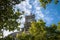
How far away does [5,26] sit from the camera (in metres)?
23.6

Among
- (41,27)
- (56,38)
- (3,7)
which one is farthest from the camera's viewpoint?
(56,38)

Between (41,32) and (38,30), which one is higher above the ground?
(38,30)

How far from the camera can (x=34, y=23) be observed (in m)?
34.0

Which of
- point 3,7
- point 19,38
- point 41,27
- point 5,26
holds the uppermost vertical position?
point 3,7

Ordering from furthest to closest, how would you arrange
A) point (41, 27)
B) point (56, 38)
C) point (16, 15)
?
point (56, 38), point (41, 27), point (16, 15)

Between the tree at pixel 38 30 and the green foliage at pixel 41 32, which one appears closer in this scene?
the tree at pixel 38 30

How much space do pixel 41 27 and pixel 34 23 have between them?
1.64 meters

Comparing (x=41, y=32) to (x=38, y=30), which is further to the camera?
(x=41, y=32)

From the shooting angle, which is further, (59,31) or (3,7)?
(59,31)

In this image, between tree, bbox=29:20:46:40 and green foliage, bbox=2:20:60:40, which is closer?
tree, bbox=29:20:46:40

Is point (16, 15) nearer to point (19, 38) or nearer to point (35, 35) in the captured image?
point (35, 35)

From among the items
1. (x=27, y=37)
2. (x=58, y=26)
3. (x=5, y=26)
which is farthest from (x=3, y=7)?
(x=58, y=26)

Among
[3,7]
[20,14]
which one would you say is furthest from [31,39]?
[3,7]

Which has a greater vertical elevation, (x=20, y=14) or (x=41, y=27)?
(x=20, y=14)
